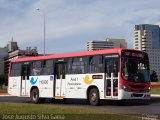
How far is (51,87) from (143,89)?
6268 mm

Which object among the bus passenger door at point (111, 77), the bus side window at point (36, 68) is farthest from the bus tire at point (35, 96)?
the bus passenger door at point (111, 77)

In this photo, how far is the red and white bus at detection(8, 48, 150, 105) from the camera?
22.8 metres

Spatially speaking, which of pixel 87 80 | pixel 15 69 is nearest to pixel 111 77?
pixel 87 80

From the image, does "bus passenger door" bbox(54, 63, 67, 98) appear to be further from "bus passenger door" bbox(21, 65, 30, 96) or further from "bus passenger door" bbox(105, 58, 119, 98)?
"bus passenger door" bbox(105, 58, 119, 98)

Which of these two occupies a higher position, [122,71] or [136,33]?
[136,33]

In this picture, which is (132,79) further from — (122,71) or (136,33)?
(136,33)

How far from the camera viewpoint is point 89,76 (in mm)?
24312

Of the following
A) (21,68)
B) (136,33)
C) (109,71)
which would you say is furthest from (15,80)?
(136,33)

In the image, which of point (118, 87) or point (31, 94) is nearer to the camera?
→ point (118, 87)

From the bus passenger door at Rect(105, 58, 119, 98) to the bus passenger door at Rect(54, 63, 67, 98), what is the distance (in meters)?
3.71

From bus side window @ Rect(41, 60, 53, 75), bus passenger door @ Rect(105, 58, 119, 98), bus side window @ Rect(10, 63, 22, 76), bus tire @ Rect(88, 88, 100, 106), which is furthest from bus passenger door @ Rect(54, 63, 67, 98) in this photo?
bus side window @ Rect(10, 63, 22, 76)

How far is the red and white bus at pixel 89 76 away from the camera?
74.8 feet

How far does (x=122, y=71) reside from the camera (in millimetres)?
22594

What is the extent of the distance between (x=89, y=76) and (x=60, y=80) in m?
2.69
